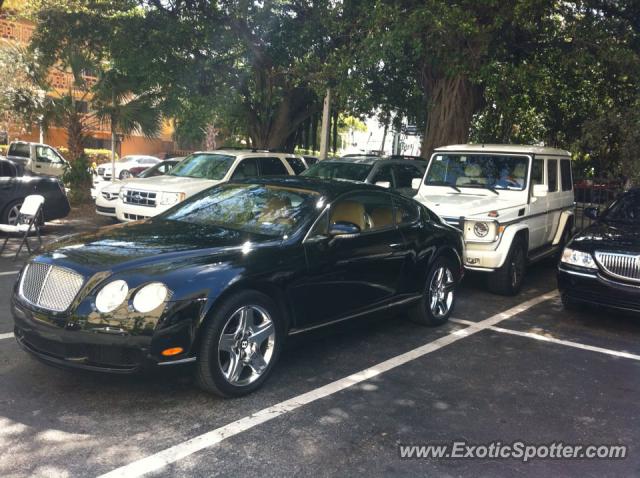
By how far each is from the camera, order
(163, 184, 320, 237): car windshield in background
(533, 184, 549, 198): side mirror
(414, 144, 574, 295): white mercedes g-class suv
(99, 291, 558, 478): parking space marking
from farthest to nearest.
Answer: (533, 184, 549, 198): side mirror → (414, 144, 574, 295): white mercedes g-class suv → (163, 184, 320, 237): car windshield in background → (99, 291, 558, 478): parking space marking

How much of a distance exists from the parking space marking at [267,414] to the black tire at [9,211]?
7728 millimetres

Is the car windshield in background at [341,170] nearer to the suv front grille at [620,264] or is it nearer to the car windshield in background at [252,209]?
the suv front grille at [620,264]

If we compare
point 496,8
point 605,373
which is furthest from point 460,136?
point 605,373

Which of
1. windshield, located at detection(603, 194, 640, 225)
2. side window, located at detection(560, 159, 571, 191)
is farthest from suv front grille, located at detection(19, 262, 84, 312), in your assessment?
side window, located at detection(560, 159, 571, 191)

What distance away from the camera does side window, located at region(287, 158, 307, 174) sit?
12258 millimetres

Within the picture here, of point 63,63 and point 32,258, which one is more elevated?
point 63,63

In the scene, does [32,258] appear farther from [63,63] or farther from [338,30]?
[63,63]

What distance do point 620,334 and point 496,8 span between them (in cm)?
688

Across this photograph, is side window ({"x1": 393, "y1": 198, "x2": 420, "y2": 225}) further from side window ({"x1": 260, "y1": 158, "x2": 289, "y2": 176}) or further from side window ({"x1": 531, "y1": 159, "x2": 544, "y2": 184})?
side window ({"x1": 260, "y1": 158, "x2": 289, "y2": 176})

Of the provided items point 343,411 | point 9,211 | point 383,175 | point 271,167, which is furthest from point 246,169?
point 343,411

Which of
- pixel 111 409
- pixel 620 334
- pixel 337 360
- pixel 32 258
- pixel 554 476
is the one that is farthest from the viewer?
pixel 620 334

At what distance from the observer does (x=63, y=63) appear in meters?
16.2

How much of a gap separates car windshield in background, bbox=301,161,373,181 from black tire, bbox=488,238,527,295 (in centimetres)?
315

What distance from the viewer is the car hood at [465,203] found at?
7.86 m
